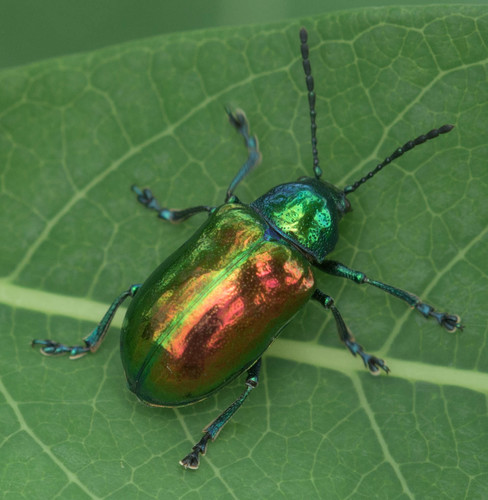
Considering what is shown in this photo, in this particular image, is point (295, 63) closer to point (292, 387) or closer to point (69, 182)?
point (69, 182)

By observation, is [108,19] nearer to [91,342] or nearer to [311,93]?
[311,93]

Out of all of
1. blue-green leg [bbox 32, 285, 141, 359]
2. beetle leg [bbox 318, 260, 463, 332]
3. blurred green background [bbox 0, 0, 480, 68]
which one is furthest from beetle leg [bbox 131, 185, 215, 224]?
blurred green background [bbox 0, 0, 480, 68]

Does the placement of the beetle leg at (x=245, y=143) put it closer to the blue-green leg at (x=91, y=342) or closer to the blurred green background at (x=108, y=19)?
the blue-green leg at (x=91, y=342)

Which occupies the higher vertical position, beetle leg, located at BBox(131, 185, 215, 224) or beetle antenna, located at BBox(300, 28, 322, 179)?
beetle antenna, located at BBox(300, 28, 322, 179)

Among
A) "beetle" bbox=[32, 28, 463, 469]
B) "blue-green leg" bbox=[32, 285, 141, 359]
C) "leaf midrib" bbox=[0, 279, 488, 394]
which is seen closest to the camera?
"beetle" bbox=[32, 28, 463, 469]

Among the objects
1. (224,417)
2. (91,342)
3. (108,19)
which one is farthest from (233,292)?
(108,19)

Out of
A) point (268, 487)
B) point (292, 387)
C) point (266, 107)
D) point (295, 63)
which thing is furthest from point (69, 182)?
point (268, 487)

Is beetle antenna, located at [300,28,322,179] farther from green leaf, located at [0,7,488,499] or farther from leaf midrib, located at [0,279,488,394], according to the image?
leaf midrib, located at [0,279,488,394]
